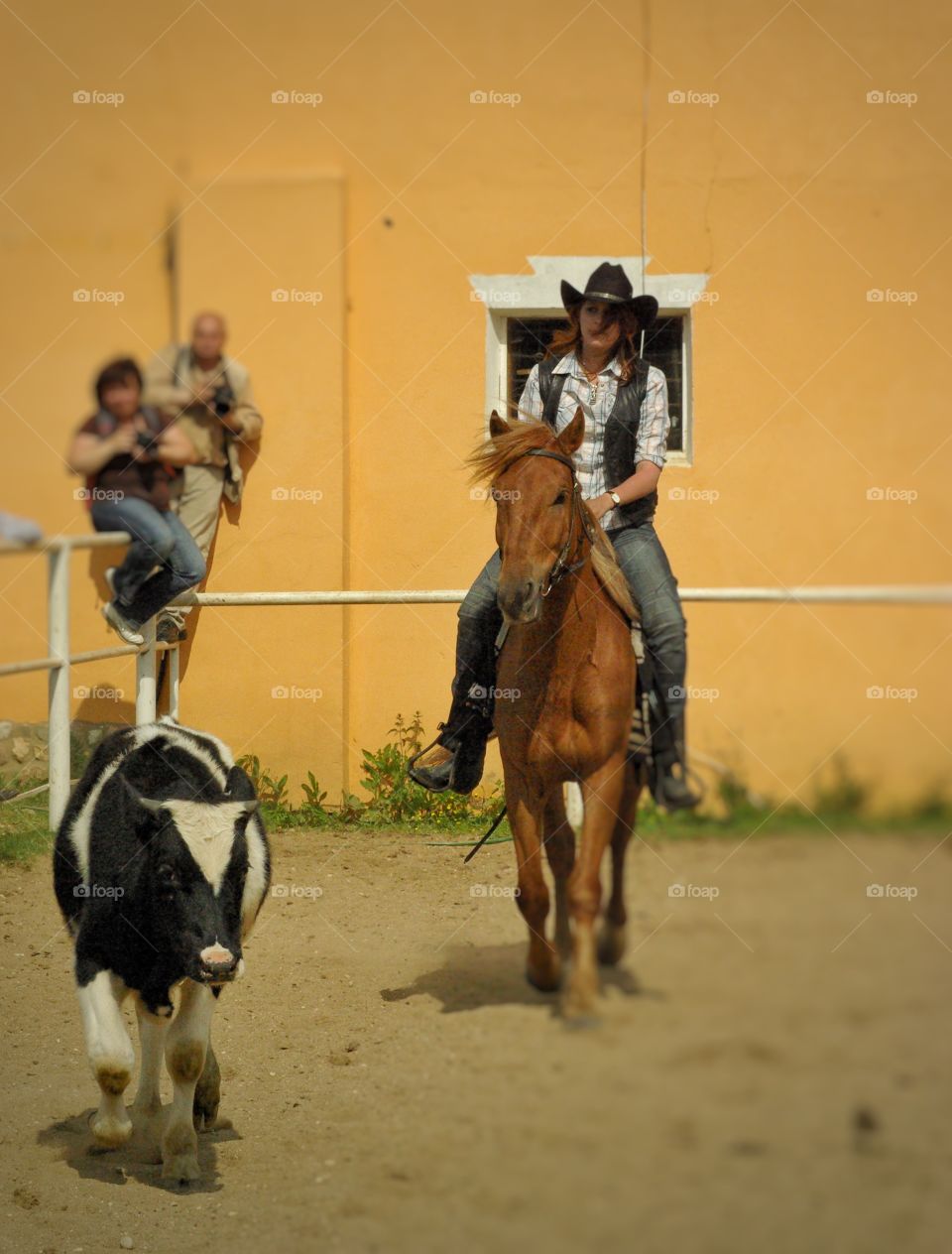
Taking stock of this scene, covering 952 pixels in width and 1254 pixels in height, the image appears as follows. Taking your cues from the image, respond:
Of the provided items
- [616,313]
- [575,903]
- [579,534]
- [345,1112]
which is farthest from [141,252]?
[345,1112]

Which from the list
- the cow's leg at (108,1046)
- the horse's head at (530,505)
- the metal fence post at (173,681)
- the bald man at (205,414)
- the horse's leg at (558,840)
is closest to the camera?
the horse's head at (530,505)

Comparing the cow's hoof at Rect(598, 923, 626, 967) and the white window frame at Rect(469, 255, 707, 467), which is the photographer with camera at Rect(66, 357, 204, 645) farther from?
the white window frame at Rect(469, 255, 707, 467)

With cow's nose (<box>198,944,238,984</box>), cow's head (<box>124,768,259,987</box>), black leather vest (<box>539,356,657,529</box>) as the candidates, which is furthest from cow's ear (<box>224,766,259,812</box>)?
black leather vest (<box>539,356,657,529</box>)

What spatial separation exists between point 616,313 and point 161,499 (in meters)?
1.24

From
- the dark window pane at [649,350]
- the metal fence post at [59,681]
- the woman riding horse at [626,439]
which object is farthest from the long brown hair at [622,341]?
the dark window pane at [649,350]

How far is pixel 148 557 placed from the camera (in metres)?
3.63

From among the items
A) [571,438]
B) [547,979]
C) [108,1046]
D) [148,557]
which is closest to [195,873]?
[108,1046]

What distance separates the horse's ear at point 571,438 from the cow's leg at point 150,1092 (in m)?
2.41

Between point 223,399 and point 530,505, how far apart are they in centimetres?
153

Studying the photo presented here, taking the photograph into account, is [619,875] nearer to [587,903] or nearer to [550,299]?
[587,903]

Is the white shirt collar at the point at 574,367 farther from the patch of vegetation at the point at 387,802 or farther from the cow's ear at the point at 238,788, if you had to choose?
the patch of vegetation at the point at 387,802

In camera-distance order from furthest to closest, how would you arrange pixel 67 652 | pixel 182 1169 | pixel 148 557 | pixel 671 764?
pixel 67 652 < pixel 182 1169 < pixel 148 557 < pixel 671 764

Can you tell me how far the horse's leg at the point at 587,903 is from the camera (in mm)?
2932

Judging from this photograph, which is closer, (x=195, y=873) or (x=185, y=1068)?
(x=195, y=873)
